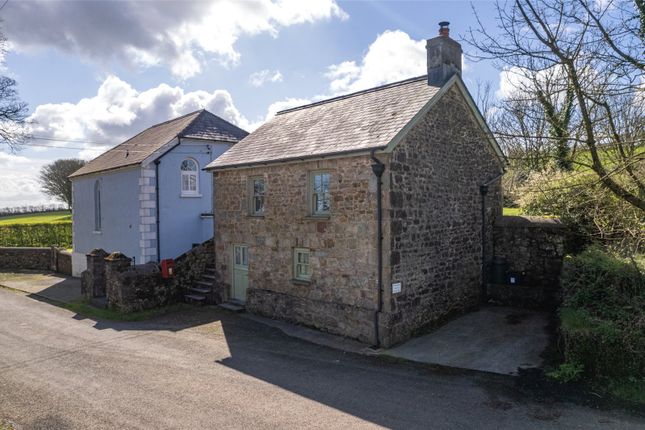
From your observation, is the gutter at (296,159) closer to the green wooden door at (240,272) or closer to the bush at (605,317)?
the green wooden door at (240,272)

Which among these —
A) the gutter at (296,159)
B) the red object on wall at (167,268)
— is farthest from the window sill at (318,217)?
the red object on wall at (167,268)

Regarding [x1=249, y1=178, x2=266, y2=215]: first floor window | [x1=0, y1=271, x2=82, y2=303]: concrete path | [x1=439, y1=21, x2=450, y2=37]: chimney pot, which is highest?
[x1=439, y1=21, x2=450, y2=37]: chimney pot

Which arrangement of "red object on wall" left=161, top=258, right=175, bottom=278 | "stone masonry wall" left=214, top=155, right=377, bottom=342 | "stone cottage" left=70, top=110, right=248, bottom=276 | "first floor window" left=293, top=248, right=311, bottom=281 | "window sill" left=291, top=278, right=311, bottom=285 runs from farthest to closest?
"stone cottage" left=70, top=110, right=248, bottom=276
"red object on wall" left=161, top=258, right=175, bottom=278
"first floor window" left=293, top=248, right=311, bottom=281
"window sill" left=291, top=278, right=311, bottom=285
"stone masonry wall" left=214, top=155, right=377, bottom=342

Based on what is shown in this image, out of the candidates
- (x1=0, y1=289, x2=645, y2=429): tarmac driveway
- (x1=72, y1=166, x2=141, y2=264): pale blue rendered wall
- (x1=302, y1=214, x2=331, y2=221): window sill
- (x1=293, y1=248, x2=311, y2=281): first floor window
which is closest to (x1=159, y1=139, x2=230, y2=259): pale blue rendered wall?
(x1=72, y1=166, x2=141, y2=264): pale blue rendered wall

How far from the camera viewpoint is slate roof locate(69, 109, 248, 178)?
60.5 ft

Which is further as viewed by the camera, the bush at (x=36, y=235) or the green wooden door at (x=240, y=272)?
the bush at (x=36, y=235)

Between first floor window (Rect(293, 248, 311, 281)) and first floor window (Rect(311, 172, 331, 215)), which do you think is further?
first floor window (Rect(293, 248, 311, 281))

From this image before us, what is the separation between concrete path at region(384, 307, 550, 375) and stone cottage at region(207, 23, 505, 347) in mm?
536

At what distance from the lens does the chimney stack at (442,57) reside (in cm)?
1288

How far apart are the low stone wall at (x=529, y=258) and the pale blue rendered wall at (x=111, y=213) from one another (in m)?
14.0

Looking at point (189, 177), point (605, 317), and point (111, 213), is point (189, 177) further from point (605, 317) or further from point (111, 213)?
point (605, 317)

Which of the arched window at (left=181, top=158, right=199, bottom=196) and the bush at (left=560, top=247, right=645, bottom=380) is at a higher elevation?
the arched window at (left=181, top=158, right=199, bottom=196)

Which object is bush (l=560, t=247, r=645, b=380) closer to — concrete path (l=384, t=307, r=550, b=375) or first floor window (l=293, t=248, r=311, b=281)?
concrete path (l=384, t=307, r=550, b=375)

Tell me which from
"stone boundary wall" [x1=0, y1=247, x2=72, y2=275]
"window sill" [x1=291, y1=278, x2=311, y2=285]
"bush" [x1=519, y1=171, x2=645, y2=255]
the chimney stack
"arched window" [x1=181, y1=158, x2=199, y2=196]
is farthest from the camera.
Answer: "stone boundary wall" [x1=0, y1=247, x2=72, y2=275]
